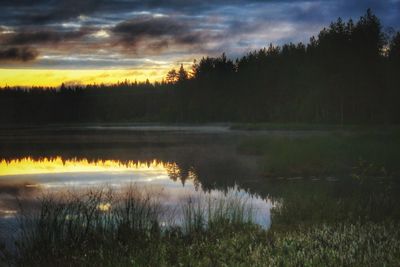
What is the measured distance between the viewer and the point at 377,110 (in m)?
91.2

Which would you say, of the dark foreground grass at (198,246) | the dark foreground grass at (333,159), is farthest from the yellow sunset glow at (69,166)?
the dark foreground grass at (198,246)

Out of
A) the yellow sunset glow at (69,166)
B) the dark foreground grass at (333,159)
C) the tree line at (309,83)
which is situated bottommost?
the yellow sunset glow at (69,166)

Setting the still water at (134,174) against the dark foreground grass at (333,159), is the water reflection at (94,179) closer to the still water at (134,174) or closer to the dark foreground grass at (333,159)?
the still water at (134,174)

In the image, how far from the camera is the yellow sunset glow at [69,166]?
34594 mm

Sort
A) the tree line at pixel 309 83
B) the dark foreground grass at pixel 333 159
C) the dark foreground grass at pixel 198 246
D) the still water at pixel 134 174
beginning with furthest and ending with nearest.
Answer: the tree line at pixel 309 83 < the dark foreground grass at pixel 333 159 < the still water at pixel 134 174 < the dark foreground grass at pixel 198 246

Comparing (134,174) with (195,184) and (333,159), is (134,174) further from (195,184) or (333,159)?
(333,159)

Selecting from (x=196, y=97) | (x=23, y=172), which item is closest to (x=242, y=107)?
(x=196, y=97)

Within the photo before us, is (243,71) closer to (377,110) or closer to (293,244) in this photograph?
(377,110)

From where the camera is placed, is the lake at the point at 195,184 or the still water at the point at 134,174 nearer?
the lake at the point at 195,184

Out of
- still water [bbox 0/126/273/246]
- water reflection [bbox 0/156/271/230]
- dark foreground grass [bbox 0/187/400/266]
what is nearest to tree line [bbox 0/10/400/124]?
still water [bbox 0/126/273/246]

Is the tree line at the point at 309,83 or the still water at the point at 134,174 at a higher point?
the tree line at the point at 309,83

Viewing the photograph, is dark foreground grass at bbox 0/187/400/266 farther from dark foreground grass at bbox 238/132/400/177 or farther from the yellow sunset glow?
the yellow sunset glow

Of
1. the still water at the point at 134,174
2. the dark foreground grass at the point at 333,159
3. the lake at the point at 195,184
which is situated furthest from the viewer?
the dark foreground grass at the point at 333,159

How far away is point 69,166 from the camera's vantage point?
37.3 m
